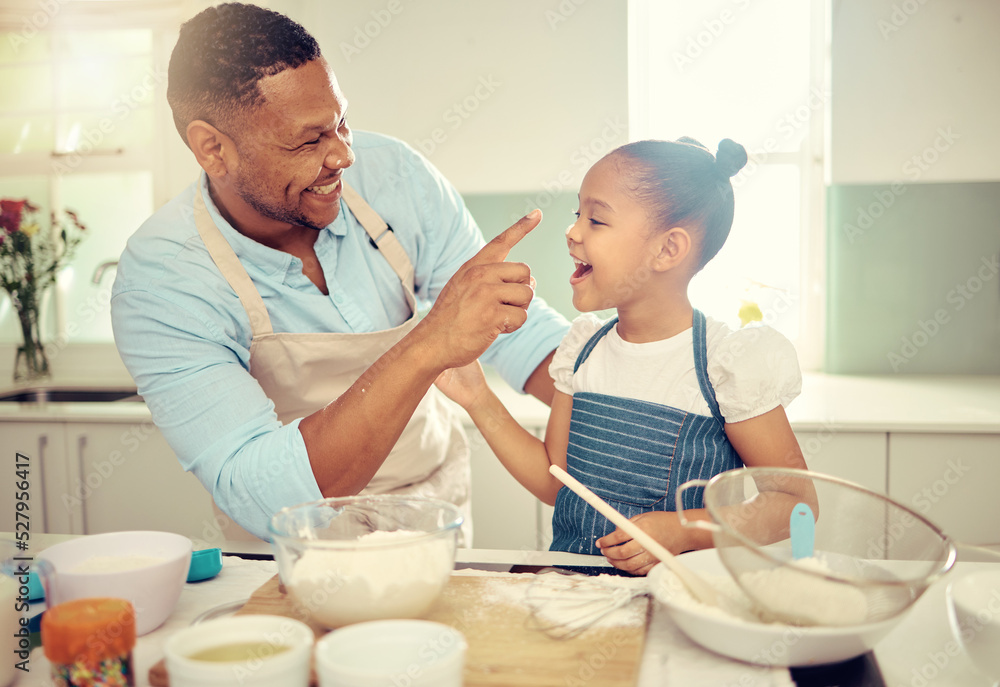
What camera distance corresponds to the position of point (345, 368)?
151 centimetres

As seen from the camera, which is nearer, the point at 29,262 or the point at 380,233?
the point at 380,233

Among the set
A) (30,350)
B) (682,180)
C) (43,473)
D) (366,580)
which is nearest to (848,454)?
(682,180)

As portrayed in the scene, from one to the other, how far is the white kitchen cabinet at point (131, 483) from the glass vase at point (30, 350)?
623 millimetres

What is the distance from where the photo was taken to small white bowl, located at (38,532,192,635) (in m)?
0.83

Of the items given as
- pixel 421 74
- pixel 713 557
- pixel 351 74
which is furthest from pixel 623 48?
pixel 713 557

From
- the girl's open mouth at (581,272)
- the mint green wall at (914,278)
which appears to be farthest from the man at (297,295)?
the mint green wall at (914,278)

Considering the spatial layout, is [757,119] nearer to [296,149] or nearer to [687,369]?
[687,369]

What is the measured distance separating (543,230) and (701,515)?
6.24ft

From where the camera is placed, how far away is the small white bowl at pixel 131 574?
834 millimetres

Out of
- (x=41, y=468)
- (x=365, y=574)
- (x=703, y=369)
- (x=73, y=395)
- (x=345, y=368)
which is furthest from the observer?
(x=73, y=395)

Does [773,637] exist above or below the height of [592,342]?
below

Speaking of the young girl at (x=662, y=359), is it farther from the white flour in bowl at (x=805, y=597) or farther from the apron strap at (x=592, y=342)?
the white flour in bowl at (x=805, y=597)

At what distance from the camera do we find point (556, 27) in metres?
2.43

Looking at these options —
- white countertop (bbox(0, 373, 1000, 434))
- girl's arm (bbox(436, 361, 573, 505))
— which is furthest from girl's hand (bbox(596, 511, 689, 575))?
white countertop (bbox(0, 373, 1000, 434))
